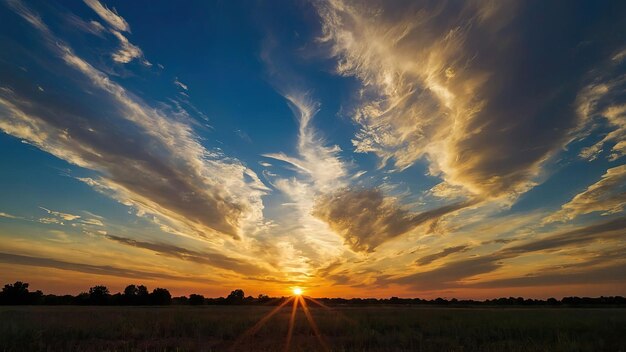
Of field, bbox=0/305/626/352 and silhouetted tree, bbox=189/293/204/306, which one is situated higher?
silhouetted tree, bbox=189/293/204/306

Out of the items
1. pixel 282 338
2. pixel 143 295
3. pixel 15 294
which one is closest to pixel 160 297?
pixel 143 295

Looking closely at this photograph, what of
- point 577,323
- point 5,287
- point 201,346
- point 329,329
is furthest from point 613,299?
point 5,287

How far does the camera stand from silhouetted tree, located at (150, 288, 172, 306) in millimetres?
92188

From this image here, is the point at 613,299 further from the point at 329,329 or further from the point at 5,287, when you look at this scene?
the point at 5,287

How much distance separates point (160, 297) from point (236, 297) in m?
25.2

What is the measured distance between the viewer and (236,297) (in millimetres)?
110938

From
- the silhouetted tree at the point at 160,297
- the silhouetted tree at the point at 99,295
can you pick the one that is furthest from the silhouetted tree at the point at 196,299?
the silhouetted tree at the point at 99,295

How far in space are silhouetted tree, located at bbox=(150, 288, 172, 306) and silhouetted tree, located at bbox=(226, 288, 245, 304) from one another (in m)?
19.7

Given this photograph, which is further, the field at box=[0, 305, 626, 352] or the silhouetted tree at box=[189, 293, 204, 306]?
the silhouetted tree at box=[189, 293, 204, 306]

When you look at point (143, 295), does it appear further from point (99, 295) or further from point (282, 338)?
point (282, 338)

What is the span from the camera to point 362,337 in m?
15.6

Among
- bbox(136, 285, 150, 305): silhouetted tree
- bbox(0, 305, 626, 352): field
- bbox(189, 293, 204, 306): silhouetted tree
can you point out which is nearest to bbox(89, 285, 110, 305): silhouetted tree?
bbox(136, 285, 150, 305): silhouetted tree

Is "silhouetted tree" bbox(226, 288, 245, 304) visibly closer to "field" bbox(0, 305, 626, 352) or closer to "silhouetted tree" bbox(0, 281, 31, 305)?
"silhouetted tree" bbox(0, 281, 31, 305)

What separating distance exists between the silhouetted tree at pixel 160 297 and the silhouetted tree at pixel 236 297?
19.7 metres
